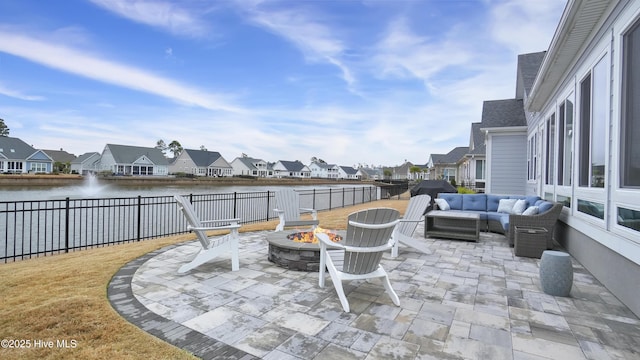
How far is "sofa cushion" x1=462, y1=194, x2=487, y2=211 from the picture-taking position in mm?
8039

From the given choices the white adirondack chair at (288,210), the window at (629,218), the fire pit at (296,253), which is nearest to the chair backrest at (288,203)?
the white adirondack chair at (288,210)

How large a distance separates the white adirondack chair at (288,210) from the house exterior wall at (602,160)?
433 centimetres

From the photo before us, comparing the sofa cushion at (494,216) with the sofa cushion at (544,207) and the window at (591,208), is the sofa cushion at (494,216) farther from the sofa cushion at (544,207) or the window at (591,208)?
the window at (591,208)

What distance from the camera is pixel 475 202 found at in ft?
26.6

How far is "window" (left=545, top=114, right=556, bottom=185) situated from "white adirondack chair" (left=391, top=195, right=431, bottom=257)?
12.1 feet

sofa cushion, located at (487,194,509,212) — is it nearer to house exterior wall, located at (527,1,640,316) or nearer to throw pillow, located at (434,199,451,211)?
throw pillow, located at (434,199,451,211)

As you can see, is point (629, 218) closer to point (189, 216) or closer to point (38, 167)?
point (189, 216)

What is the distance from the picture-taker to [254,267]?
14.2 ft

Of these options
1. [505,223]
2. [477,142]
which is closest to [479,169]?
[477,142]

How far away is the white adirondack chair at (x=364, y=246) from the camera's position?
2918 mm

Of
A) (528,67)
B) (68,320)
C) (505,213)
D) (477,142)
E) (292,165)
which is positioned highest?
(528,67)

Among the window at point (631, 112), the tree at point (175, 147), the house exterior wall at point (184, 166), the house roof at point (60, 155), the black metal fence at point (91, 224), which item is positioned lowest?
the black metal fence at point (91, 224)

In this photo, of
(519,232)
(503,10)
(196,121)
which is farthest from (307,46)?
(196,121)

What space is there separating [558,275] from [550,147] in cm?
501
